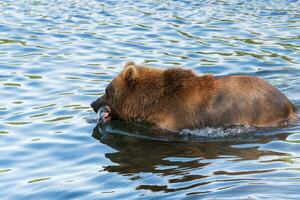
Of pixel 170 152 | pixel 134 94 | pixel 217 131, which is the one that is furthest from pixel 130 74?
pixel 170 152

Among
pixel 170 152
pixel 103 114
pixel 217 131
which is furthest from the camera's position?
pixel 103 114

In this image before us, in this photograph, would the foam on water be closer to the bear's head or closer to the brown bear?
the brown bear

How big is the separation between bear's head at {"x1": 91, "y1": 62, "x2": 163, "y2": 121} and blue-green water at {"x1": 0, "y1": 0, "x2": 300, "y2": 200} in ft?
1.00

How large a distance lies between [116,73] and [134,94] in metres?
3.24

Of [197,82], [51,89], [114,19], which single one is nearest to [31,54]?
[51,89]

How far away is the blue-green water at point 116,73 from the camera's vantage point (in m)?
9.01

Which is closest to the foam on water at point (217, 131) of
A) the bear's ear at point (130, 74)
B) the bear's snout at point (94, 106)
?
the bear's ear at point (130, 74)

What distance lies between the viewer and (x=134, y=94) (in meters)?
12.1

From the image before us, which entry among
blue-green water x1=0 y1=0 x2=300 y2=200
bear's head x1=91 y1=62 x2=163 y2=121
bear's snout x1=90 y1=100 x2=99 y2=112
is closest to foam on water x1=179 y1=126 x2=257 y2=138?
blue-green water x1=0 y1=0 x2=300 y2=200

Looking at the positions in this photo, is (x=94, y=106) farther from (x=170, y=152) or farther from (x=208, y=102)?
(x=170, y=152)

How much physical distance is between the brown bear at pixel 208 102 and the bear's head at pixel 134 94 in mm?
15

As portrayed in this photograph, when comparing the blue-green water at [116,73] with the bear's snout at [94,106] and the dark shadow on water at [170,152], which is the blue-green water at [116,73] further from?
the bear's snout at [94,106]

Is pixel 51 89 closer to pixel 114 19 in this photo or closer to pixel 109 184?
pixel 109 184

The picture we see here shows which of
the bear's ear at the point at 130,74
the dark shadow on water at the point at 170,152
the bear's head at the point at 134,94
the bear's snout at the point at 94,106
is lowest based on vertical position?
the dark shadow on water at the point at 170,152
